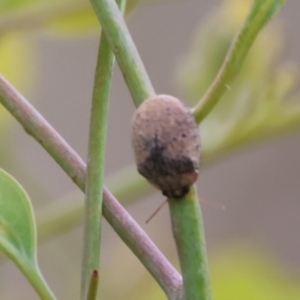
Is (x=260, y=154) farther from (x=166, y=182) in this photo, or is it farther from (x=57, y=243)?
(x=166, y=182)

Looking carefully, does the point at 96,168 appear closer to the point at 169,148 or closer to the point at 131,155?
the point at 169,148

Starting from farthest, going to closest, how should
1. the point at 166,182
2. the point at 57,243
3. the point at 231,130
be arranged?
the point at 57,243 < the point at 231,130 < the point at 166,182

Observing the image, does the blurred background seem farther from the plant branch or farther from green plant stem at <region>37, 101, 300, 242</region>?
the plant branch

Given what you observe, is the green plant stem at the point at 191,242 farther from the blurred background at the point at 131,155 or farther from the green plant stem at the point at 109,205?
the blurred background at the point at 131,155

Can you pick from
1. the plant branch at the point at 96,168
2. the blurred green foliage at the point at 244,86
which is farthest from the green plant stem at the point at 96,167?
the blurred green foliage at the point at 244,86

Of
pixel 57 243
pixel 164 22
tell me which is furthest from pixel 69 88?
pixel 57 243

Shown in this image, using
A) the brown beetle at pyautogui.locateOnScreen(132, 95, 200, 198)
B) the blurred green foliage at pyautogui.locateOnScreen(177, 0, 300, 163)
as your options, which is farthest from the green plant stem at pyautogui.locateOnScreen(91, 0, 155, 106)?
the blurred green foliage at pyautogui.locateOnScreen(177, 0, 300, 163)
